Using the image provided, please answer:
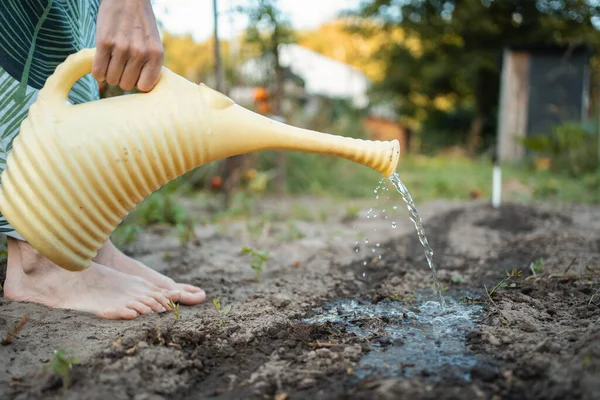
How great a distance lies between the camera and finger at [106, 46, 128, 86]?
1.31 m

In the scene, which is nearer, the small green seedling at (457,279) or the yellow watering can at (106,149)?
the yellow watering can at (106,149)

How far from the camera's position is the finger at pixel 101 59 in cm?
130

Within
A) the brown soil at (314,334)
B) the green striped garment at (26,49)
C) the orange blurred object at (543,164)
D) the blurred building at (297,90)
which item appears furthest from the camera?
the orange blurred object at (543,164)

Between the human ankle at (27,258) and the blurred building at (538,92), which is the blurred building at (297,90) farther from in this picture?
the human ankle at (27,258)

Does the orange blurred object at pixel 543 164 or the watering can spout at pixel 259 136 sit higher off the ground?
the watering can spout at pixel 259 136

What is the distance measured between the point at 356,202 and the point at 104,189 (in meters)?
3.55

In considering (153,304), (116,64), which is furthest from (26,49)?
Answer: (153,304)

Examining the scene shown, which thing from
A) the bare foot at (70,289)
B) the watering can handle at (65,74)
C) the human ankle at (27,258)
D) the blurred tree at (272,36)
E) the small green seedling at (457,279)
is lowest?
the small green seedling at (457,279)

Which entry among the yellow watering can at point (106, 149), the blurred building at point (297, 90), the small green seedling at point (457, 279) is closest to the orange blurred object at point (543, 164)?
the blurred building at point (297, 90)

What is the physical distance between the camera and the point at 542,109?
935 cm

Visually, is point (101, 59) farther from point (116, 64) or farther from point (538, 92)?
point (538, 92)

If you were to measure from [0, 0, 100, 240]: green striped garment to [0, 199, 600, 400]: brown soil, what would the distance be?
22.7 inches

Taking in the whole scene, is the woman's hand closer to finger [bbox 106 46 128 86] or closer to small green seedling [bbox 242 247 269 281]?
finger [bbox 106 46 128 86]

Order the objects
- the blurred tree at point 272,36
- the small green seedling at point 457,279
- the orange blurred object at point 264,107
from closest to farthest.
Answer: the small green seedling at point 457,279 → the blurred tree at point 272,36 → the orange blurred object at point 264,107
